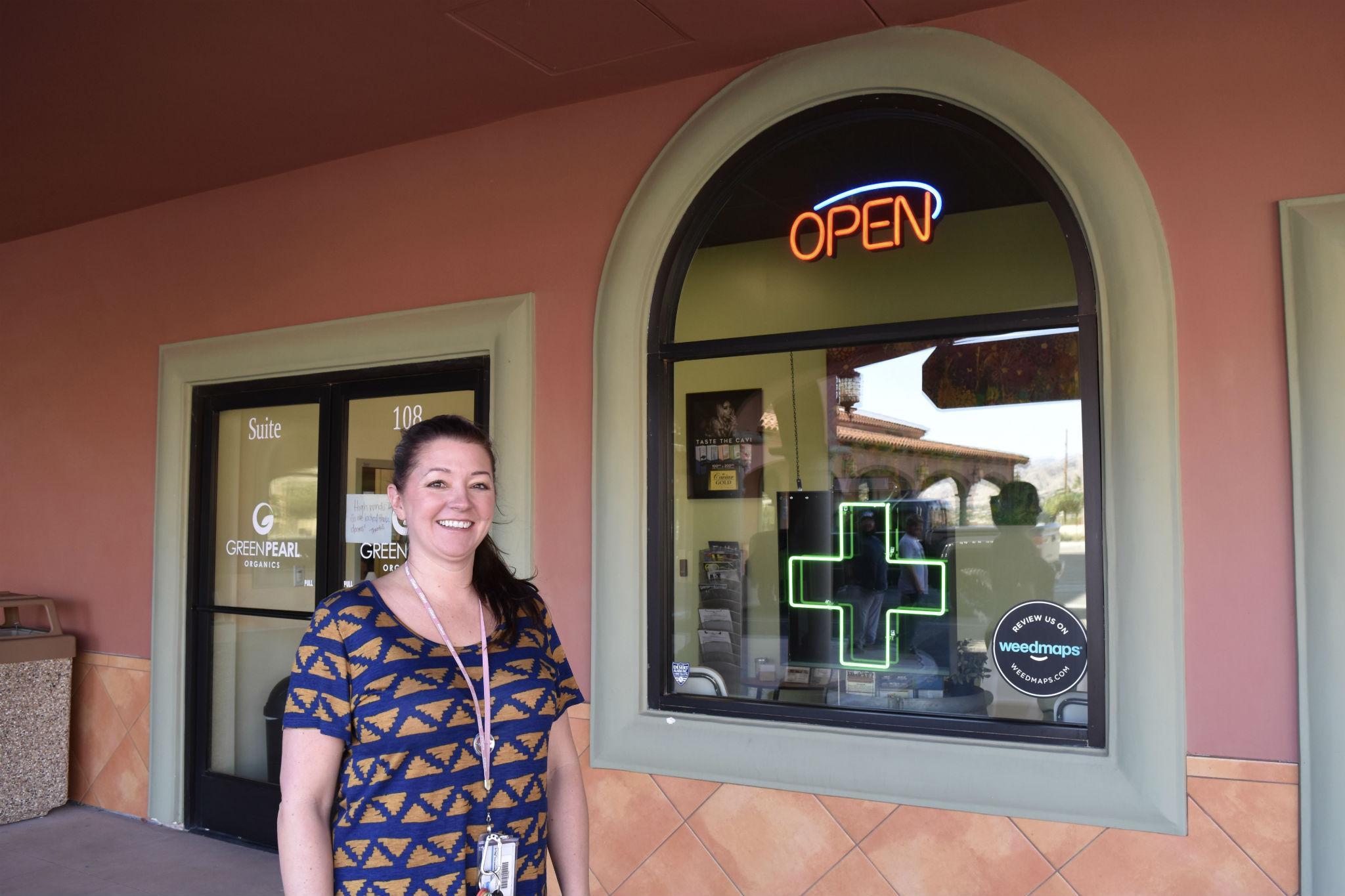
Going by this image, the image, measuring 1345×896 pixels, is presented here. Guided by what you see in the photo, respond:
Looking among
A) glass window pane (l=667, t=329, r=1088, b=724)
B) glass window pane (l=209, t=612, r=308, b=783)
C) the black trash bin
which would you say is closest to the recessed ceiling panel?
glass window pane (l=667, t=329, r=1088, b=724)

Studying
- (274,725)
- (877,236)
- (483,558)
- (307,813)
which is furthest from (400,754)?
(274,725)

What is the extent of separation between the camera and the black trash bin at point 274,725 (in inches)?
185

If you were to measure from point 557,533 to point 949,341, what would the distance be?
5.17 ft

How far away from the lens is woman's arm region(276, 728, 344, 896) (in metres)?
1.66

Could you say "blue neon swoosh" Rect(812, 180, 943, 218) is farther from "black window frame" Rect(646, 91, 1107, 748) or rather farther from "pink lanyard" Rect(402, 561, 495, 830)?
"pink lanyard" Rect(402, 561, 495, 830)

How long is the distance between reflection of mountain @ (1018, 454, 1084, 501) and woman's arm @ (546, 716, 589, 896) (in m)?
1.86

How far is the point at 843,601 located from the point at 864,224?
128 centimetres

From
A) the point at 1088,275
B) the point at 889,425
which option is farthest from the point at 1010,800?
the point at 1088,275

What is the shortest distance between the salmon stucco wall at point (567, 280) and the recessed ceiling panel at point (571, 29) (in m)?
0.32

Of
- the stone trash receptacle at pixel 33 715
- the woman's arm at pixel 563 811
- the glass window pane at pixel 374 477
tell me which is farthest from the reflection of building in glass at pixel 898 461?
the stone trash receptacle at pixel 33 715

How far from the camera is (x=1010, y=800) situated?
2.98 meters

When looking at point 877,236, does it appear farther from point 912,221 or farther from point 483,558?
point 483,558

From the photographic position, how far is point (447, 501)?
1872mm

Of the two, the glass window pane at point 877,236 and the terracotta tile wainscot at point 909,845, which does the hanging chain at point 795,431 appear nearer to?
the glass window pane at point 877,236
